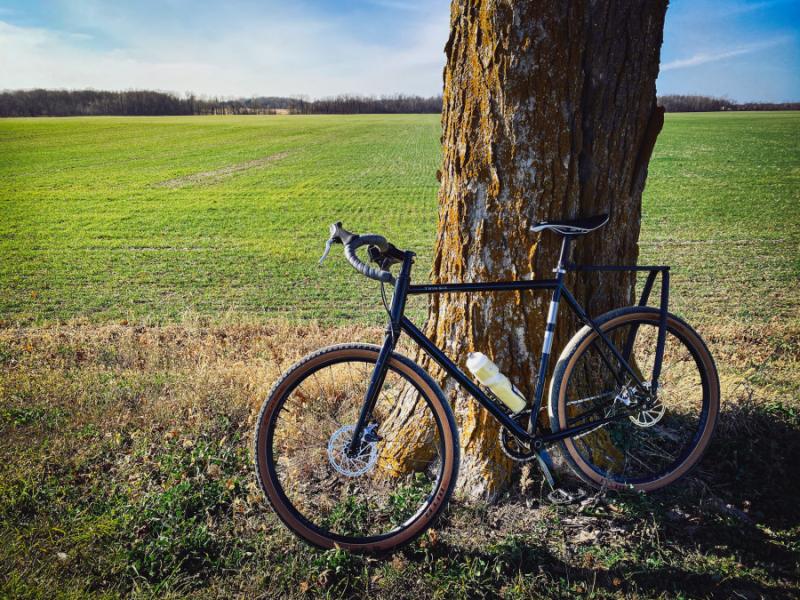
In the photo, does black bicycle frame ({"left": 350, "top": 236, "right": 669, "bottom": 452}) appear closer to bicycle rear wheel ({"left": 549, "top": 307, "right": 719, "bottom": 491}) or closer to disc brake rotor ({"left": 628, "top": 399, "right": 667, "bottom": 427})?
bicycle rear wheel ({"left": 549, "top": 307, "right": 719, "bottom": 491})

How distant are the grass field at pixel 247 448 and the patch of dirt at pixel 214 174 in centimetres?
1405

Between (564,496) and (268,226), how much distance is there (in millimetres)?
15370

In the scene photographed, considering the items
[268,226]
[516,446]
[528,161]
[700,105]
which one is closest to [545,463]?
[516,446]

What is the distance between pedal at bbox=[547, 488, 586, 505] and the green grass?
218 inches

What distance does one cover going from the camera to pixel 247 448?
3734 mm

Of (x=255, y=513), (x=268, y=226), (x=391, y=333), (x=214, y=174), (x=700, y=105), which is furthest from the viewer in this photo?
(x=700, y=105)

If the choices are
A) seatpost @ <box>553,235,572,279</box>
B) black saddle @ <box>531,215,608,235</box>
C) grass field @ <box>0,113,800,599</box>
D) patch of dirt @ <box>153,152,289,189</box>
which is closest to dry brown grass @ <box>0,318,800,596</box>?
grass field @ <box>0,113,800,599</box>

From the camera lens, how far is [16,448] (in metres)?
3.66

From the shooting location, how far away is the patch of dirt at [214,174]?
91.4 feet

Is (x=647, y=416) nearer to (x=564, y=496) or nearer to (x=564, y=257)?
(x=564, y=496)

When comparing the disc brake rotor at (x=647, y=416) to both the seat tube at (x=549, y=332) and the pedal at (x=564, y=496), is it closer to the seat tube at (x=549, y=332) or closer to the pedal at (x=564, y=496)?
the pedal at (x=564, y=496)

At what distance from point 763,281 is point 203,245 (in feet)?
43.1

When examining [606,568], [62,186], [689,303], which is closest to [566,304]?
[606,568]

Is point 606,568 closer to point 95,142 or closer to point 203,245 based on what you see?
point 203,245
